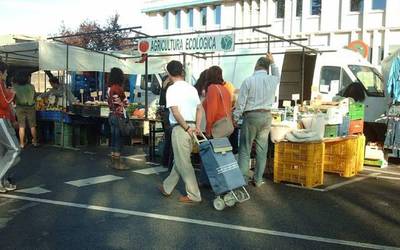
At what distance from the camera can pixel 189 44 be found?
10.3m

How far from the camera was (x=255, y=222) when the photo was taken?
5859 millimetres

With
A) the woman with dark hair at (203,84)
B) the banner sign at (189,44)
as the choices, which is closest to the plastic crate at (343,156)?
the woman with dark hair at (203,84)

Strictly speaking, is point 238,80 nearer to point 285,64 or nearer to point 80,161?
point 285,64

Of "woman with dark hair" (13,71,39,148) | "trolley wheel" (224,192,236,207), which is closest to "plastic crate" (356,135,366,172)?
"trolley wheel" (224,192,236,207)

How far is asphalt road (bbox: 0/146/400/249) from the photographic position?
509 centimetres

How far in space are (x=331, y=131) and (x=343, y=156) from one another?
2.36ft

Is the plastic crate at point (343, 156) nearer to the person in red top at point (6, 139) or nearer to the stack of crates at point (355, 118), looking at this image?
the stack of crates at point (355, 118)

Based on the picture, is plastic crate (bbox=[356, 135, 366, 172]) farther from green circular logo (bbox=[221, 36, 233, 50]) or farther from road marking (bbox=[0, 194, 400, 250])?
road marking (bbox=[0, 194, 400, 250])

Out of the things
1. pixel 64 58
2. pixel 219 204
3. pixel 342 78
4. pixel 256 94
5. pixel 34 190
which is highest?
pixel 64 58

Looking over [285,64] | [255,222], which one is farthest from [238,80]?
[255,222]

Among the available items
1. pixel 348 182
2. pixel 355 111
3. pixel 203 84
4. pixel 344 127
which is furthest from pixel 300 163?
pixel 355 111

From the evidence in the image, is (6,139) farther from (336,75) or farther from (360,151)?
(336,75)

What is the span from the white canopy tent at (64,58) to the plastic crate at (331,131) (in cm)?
757

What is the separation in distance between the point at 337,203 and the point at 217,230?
7.54ft
